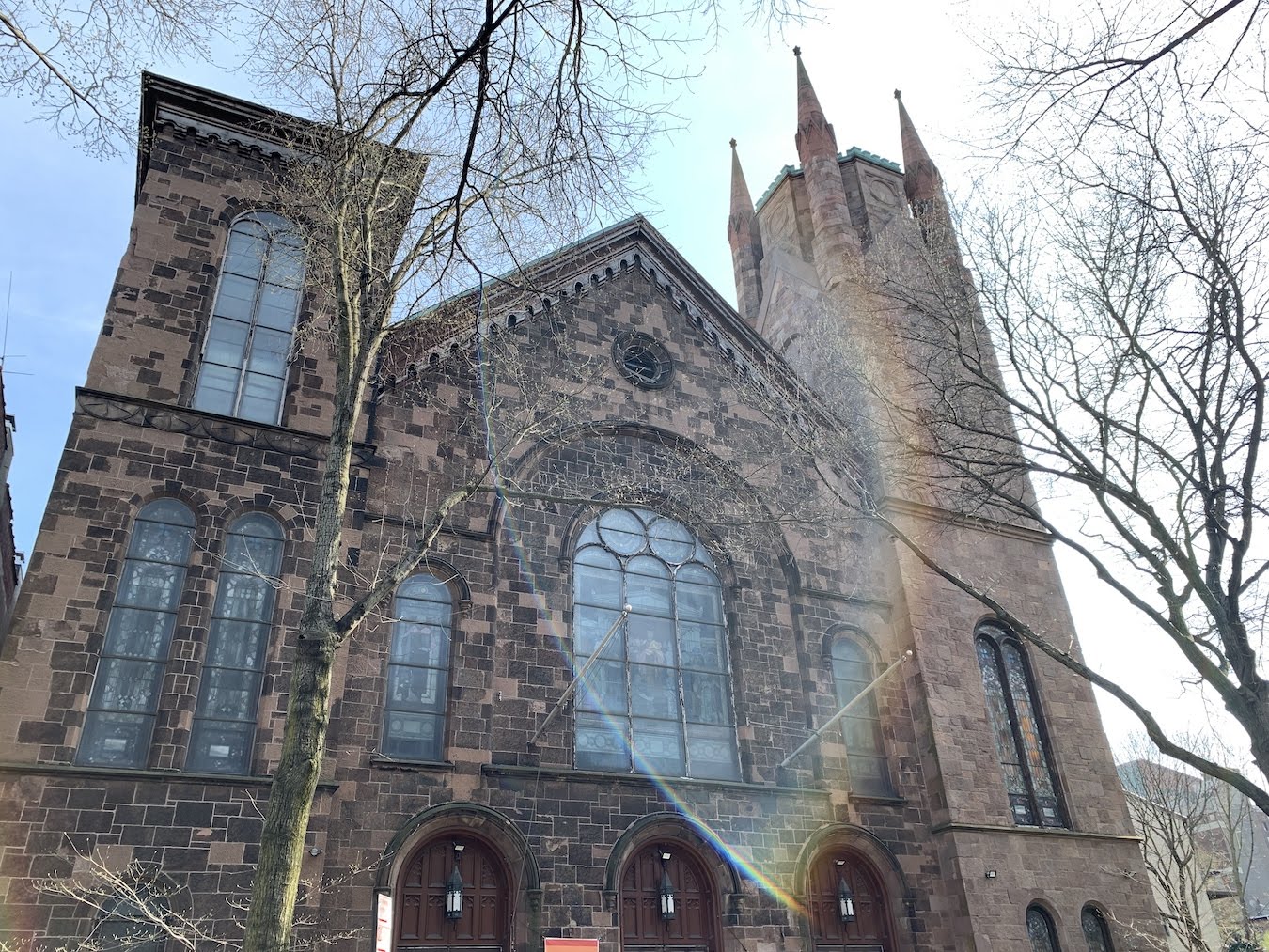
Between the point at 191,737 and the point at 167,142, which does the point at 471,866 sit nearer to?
the point at 191,737

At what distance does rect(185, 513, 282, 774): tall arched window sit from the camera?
11.8 metres

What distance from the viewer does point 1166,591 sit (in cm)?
1058

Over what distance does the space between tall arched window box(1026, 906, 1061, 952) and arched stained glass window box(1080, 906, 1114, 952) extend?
22.0 inches

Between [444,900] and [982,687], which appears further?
[982,687]

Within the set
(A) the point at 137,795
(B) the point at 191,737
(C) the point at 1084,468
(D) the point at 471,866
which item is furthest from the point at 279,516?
(C) the point at 1084,468

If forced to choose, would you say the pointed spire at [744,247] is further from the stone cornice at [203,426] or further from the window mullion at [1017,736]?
the stone cornice at [203,426]

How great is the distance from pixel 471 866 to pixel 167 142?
12.4 metres

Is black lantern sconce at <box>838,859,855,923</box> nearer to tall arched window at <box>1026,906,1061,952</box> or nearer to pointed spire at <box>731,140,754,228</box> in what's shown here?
tall arched window at <box>1026,906,1061,952</box>

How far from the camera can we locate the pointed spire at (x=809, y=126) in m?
28.6

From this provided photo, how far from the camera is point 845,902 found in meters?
14.8

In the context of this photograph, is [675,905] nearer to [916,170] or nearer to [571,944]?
[571,944]

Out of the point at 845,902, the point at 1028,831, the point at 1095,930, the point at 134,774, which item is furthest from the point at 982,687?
the point at 134,774

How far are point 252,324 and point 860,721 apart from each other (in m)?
12.1

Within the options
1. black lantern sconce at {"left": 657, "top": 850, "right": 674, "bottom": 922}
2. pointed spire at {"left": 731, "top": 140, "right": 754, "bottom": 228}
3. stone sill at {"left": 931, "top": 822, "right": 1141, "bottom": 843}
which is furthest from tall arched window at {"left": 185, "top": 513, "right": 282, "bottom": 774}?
pointed spire at {"left": 731, "top": 140, "right": 754, "bottom": 228}
